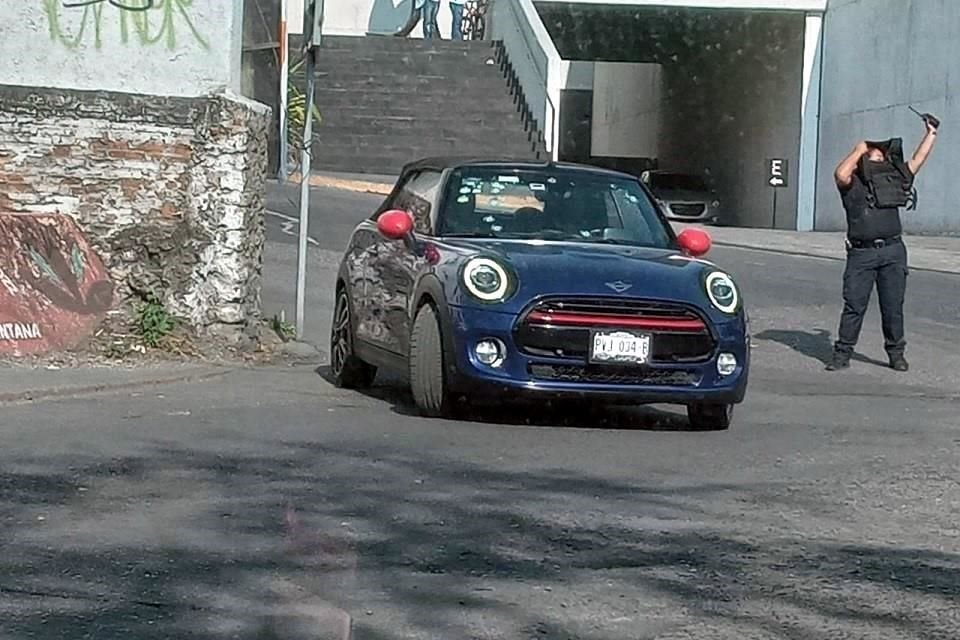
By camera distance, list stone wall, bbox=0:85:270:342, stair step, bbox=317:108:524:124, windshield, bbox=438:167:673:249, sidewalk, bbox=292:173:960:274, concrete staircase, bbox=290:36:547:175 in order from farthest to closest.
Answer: stair step, bbox=317:108:524:124
concrete staircase, bbox=290:36:547:175
sidewalk, bbox=292:173:960:274
stone wall, bbox=0:85:270:342
windshield, bbox=438:167:673:249

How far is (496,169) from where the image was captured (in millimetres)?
10602

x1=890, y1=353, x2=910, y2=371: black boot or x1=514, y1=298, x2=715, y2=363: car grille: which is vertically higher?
x1=514, y1=298, x2=715, y2=363: car grille

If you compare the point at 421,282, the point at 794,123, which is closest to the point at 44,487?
the point at 421,282

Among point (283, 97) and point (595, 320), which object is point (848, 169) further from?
point (283, 97)

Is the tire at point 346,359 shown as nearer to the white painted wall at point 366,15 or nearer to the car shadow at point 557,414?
the car shadow at point 557,414

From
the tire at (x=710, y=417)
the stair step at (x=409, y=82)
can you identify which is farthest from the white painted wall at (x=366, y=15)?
the tire at (x=710, y=417)

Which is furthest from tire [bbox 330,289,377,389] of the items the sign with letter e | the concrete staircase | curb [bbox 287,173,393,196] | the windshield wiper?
the sign with letter e

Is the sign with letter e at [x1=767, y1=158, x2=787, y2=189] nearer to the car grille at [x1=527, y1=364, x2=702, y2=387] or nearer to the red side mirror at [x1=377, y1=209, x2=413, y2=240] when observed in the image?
the red side mirror at [x1=377, y1=209, x2=413, y2=240]

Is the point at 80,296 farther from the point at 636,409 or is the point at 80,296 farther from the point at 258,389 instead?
the point at 636,409

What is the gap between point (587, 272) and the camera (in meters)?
9.31

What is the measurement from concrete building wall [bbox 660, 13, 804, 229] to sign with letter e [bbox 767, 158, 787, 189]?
162 mm

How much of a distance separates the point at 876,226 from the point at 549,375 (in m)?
4.47

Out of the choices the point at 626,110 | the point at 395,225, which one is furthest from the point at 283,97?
the point at 626,110

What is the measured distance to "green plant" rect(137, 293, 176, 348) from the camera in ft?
39.5
